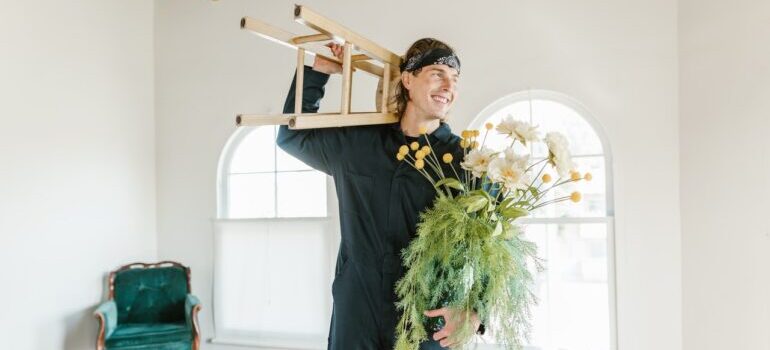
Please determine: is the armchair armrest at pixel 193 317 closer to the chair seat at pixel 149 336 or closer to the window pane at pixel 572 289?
the chair seat at pixel 149 336

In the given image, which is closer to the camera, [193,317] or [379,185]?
[379,185]

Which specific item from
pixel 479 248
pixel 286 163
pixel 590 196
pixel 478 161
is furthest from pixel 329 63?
pixel 286 163

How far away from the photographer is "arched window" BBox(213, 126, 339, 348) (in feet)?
12.8

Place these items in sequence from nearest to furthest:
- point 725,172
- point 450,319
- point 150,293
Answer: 1. point 450,319
2. point 725,172
3. point 150,293

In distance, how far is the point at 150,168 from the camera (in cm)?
436

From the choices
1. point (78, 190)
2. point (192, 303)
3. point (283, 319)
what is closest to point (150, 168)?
point (78, 190)

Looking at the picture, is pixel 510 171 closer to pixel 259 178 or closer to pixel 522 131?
pixel 522 131

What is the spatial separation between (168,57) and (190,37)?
25 cm

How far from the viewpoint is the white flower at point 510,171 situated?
1376 millimetres

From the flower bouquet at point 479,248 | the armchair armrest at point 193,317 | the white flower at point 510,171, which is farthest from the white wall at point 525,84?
the white flower at point 510,171

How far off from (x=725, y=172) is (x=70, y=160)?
148 inches

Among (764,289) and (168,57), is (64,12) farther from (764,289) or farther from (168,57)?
(764,289)

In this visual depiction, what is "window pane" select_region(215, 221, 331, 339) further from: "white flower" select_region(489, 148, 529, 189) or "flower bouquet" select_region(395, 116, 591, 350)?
"white flower" select_region(489, 148, 529, 189)

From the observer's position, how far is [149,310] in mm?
3885
